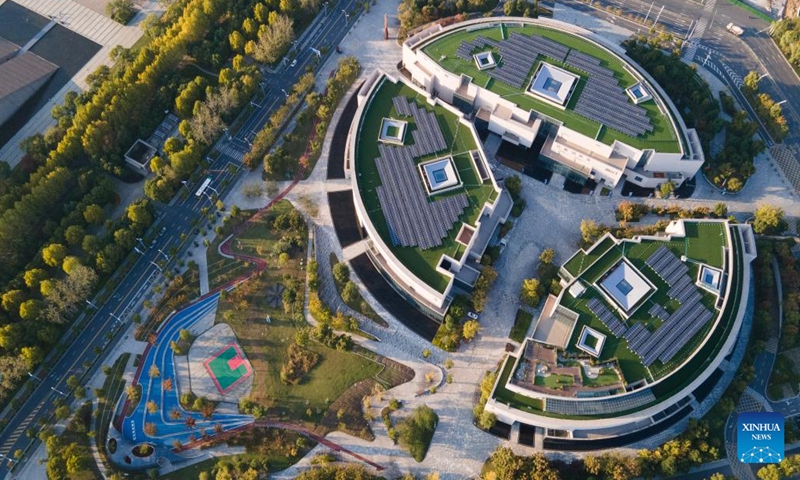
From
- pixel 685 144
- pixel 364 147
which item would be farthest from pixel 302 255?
pixel 685 144

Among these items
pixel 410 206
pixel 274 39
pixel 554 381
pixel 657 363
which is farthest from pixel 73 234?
pixel 657 363

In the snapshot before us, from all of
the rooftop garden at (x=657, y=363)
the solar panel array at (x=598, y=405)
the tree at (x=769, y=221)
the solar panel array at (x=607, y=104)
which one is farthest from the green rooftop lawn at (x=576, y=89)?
the solar panel array at (x=598, y=405)

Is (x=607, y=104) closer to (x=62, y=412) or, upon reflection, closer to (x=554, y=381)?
(x=554, y=381)

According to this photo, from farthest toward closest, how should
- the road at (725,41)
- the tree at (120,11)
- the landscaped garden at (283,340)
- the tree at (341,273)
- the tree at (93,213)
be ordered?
the tree at (120,11), the road at (725,41), the tree at (93,213), the tree at (341,273), the landscaped garden at (283,340)

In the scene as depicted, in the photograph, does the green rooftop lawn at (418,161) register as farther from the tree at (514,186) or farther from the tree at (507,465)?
the tree at (507,465)

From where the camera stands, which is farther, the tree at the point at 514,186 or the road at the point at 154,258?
the tree at the point at 514,186

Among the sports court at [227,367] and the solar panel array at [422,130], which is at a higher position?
the solar panel array at [422,130]

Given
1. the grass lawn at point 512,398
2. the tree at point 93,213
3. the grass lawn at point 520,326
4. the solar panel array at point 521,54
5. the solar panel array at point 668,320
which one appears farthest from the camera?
the solar panel array at point 521,54

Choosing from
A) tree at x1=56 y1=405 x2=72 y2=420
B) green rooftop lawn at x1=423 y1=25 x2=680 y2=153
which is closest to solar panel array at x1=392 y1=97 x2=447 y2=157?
green rooftop lawn at x1=423 y1=25 x2=680 y2=153
